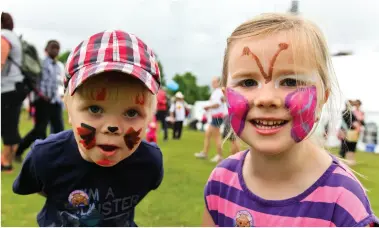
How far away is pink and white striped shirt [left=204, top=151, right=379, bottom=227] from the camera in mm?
1644

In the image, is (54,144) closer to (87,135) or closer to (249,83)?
(87,135)

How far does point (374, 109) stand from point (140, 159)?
14571 mm

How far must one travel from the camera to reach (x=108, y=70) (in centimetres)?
179

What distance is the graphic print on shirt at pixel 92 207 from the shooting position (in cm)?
222

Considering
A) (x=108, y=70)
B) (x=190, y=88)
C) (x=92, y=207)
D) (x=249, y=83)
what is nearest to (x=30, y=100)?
(x=92, y=207)

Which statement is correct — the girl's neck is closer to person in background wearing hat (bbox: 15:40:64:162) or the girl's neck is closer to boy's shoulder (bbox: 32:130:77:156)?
boy's shoulder (bbox: 32:130:77:156)

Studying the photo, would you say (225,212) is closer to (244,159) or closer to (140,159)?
(244,159)

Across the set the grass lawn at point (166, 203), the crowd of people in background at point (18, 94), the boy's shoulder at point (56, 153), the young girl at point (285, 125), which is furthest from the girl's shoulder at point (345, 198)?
the crowd of people in background at point (18, 94)

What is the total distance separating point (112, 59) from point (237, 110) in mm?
591

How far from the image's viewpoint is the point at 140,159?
7.49 feet

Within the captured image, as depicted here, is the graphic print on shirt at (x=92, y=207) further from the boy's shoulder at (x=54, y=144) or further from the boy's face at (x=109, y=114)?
the boy's face at (x=109, y=114)

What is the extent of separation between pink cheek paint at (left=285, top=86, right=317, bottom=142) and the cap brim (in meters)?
0.61

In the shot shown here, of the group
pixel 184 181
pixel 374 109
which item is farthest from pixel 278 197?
pixel 374 109

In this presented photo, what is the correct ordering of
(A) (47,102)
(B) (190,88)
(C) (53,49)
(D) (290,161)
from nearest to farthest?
1. (D) (290,161)
2. (A) (47,102)
3. (C) (53,49)
4. (B) (190,88)
